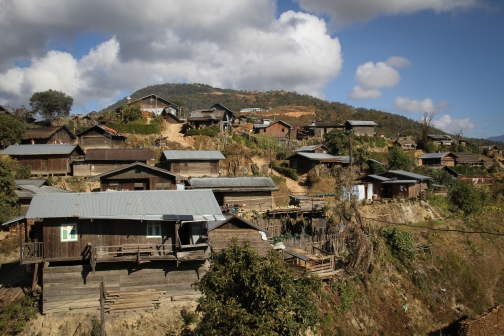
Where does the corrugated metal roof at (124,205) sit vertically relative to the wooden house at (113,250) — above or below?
above

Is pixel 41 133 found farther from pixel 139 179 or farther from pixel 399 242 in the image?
pixel 399 242

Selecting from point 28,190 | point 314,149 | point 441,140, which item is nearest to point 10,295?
point 28,190

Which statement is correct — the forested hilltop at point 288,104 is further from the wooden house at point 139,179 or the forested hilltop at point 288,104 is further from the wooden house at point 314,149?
the wooden house at point 139,179

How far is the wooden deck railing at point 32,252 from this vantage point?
632 inches

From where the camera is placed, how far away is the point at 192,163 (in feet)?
105

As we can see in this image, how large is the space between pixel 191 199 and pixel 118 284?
197 inches

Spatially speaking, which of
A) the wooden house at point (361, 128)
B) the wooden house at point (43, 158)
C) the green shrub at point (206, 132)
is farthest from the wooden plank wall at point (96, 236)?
the wooden house at point (361, 128)

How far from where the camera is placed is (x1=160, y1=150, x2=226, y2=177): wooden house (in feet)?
103

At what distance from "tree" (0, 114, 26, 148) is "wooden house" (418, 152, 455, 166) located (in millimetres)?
44667

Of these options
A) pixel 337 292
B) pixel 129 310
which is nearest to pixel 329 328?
pixel 337 292

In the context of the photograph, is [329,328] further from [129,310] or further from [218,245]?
[129,310]

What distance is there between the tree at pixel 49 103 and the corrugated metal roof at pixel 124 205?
41528mm

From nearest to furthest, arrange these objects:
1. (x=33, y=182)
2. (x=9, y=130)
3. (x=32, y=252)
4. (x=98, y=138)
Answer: (x=32, y=252)
(x=33, y=182)
(x=9, y=130)
(x=98, y=138)

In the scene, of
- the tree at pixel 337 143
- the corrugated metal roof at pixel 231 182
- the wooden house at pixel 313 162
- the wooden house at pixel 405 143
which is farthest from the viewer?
the wooden house at pixel 405 143
